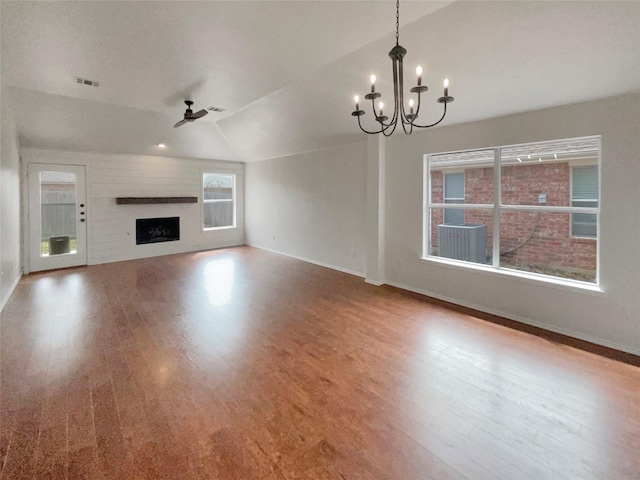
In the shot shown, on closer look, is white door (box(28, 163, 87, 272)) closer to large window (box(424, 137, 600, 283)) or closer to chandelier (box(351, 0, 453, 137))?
chandelier (box(351, 0, 453, 137))

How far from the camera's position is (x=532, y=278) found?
3.49 m

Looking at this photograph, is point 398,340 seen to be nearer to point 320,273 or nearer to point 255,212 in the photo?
point 320,273

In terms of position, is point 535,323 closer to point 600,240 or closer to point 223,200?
point 600,240

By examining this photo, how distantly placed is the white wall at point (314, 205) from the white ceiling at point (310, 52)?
1360mm

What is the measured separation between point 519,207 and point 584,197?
1.96 ft

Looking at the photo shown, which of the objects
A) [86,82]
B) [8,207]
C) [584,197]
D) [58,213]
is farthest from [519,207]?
[58,213]

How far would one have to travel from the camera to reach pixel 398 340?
3111mm

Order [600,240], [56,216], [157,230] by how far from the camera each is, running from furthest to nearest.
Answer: [157,230], [56,216], [600,240]

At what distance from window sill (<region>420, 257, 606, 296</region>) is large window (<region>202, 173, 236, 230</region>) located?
20.0 ft

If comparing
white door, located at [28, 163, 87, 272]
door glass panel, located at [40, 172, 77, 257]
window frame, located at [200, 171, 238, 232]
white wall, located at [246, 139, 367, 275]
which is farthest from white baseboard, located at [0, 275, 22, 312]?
white wall, located at [246, 139, 367, 275]

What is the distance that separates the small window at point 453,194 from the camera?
436cm

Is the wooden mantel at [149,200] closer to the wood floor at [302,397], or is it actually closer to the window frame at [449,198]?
the wood floor at [302,397]

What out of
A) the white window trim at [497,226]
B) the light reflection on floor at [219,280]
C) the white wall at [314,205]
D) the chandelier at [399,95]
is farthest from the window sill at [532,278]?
the light reflection on floor at [219,280]

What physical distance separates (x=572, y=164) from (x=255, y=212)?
690 cm
